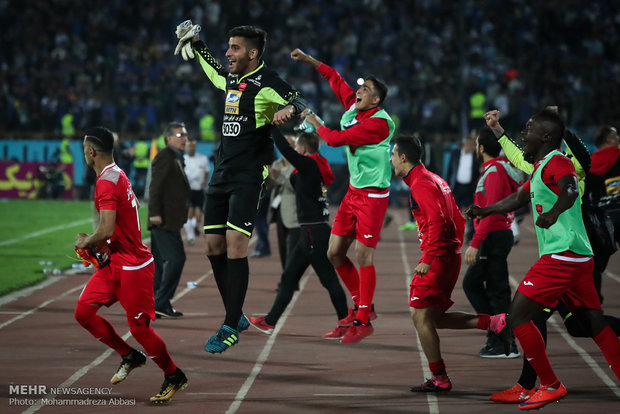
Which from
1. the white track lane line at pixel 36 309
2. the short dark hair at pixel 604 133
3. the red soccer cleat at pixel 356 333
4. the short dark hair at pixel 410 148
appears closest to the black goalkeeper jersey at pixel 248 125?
the short dark hair at pixel 410 148

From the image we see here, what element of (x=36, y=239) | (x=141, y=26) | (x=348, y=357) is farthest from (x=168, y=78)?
(x=348, y=357)

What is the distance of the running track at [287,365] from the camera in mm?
7109

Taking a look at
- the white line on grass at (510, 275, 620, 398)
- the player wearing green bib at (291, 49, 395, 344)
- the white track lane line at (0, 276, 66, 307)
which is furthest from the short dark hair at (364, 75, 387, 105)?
the white track lane line at (0, 276, 66, 307)

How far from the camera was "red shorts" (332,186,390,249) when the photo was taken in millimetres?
→ 9672

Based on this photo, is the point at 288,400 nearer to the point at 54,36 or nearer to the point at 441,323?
the point at 441,323

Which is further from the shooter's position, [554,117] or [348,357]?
[348,357]

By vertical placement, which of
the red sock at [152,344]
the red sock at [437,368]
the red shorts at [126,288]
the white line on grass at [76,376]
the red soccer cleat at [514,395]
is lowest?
the white line on grass at [76,376]

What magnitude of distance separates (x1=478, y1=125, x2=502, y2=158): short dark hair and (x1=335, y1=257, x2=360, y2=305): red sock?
1.93 meters

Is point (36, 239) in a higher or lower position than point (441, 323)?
lower

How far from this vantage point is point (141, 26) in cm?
3662

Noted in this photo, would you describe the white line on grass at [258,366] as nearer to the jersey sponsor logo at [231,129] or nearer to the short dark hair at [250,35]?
the jersey sponsor logo at [231,129]

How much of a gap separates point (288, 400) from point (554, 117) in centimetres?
280

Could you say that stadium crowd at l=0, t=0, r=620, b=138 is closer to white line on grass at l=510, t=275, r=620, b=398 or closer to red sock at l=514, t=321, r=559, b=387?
white line on grass at l=510, t=275, r=620, b=398

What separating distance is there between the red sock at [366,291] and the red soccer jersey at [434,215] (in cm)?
205
